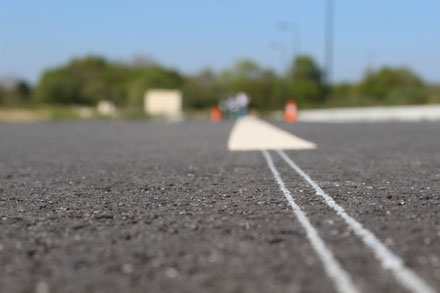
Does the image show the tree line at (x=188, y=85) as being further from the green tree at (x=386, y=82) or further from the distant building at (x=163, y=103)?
the distant building at (x=163, y=103)

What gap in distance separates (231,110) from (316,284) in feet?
111

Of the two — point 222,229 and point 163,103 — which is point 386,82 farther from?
point 222,229

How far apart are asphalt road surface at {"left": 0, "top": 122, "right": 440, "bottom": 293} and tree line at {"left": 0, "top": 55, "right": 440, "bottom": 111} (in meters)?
74.6

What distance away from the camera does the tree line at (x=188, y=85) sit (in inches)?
4016

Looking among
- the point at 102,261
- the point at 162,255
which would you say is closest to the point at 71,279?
the point at 102,261

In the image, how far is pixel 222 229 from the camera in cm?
396

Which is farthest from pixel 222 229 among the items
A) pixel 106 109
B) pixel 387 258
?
pixel 106 109

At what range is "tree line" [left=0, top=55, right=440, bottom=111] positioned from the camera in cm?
10200

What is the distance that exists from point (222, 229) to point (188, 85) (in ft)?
384

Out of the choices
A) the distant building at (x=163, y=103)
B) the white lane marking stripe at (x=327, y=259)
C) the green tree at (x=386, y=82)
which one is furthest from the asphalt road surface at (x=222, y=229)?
the green tree at (x=386, y=82)

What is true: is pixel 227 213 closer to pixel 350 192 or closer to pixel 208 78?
pixel 350 192

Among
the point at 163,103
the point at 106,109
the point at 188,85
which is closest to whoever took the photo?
the point at 163,103

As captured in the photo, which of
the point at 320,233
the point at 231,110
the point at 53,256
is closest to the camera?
the point at 53,256

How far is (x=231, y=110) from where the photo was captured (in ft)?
119
